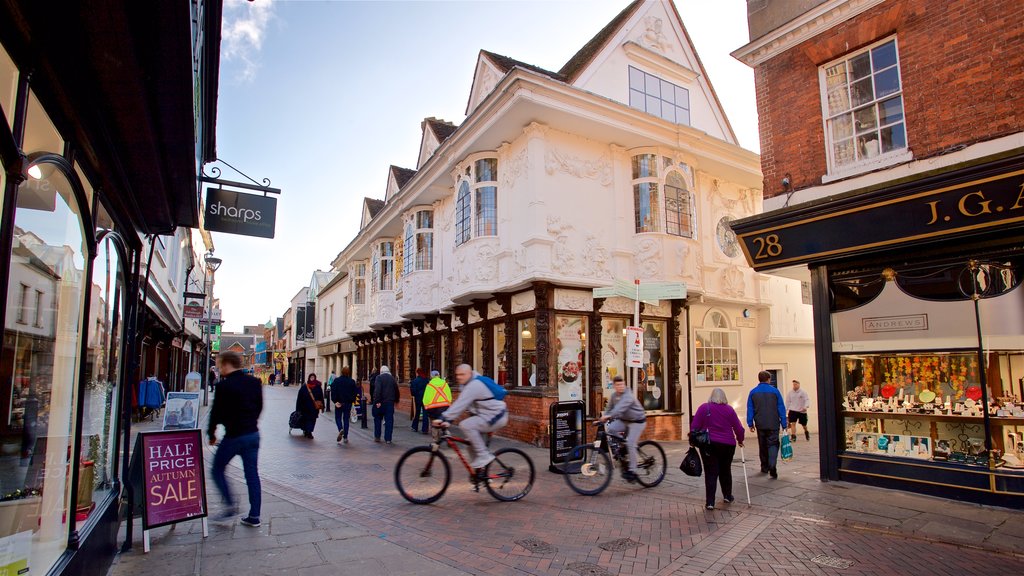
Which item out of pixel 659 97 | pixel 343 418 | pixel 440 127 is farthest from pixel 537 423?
pixel 440 127

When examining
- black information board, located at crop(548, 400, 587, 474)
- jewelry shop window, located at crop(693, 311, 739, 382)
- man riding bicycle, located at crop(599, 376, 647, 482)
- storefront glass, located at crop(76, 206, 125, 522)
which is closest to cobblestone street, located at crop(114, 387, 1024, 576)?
man riding bicycle, located at crop(599, 376, 647, 482)

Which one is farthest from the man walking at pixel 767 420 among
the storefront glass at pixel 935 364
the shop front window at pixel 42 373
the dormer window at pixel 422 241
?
the dormer window at pixel 422 241

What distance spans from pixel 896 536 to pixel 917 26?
682 centimetres

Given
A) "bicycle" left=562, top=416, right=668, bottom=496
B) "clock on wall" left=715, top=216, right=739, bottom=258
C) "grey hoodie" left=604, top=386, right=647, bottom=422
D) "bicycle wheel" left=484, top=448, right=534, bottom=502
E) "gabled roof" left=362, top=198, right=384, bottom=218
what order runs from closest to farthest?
"bicycle wheel" left=484, top=448, right=534, bottom=502 < "bicycle" left=562, top=416, right=668, bottom=496 < "grey hoodie" left=604, top=386, right=647, bottom=422 < "clock on wall" left=715, top=216, right=739, bottom=258 < "gabled roof" left=362, top=198, right=384, bottom=218

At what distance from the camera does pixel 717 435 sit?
7109mm

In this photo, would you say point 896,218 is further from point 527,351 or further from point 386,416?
point 386,416

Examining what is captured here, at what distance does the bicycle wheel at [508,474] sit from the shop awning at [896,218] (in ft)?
17.4

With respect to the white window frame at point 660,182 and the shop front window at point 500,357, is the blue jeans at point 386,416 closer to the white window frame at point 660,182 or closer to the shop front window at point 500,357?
the shop front window at point 500,357

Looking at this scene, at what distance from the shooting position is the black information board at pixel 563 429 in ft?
30.8

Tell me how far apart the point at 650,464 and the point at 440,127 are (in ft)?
49.4

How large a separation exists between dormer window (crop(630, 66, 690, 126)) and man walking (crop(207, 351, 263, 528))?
472 inches

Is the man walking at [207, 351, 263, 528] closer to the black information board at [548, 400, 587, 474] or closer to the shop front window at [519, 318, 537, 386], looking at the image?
the black information board at [548, 400, 587, 474]

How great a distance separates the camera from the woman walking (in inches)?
279

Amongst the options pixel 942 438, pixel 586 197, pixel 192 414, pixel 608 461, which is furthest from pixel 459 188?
pixel 942 438
